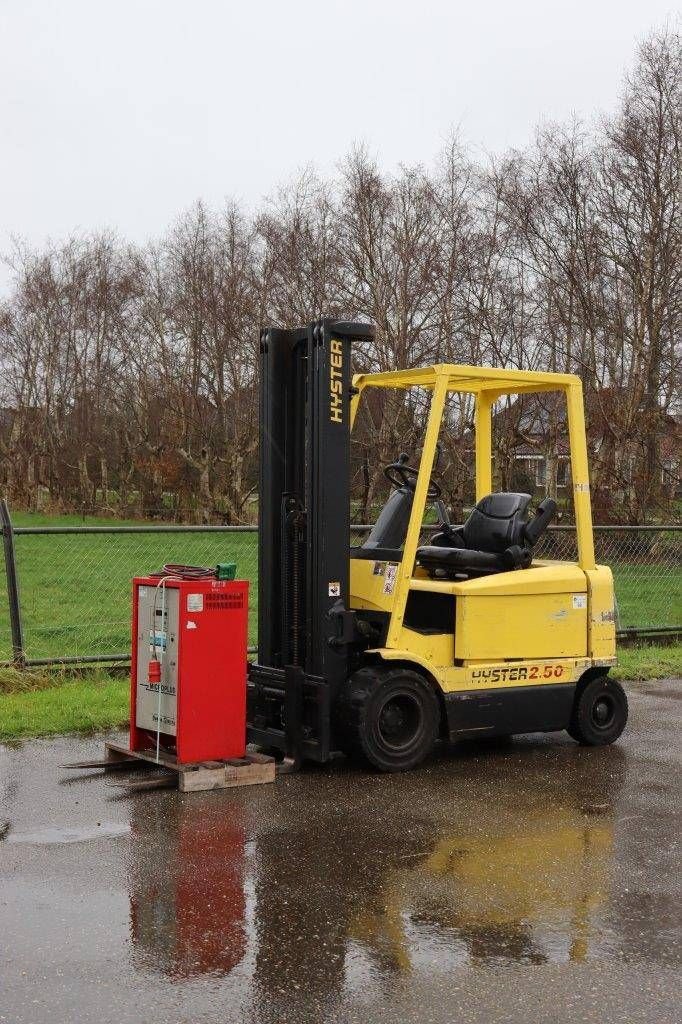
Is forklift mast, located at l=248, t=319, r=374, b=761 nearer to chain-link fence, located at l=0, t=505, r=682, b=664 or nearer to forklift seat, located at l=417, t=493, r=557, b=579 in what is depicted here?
forklift seat, located at l=417, t=493, r=557, b=579

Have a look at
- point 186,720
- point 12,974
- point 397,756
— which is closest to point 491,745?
point 397,756

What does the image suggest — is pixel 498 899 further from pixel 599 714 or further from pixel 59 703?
pixel 59 703

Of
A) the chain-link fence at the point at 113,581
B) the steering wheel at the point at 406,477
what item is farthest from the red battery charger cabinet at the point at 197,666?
the chain-link fence at the point at 113,581

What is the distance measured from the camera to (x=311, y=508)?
26.8ft

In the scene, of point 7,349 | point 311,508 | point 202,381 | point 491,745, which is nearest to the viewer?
point 311,508

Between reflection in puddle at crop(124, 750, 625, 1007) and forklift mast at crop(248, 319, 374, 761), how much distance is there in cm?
69

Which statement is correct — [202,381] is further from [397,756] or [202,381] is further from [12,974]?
[12,974]

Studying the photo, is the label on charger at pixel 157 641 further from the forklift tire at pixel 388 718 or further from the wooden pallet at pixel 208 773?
the forklift tire at pixel 388 718

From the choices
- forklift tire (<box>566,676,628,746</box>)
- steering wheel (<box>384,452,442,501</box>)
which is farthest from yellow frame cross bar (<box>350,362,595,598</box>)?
forklift tire (<box>566,676,628,746</box>)

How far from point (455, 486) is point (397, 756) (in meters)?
17.2

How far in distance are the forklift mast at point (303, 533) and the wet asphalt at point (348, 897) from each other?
1.87 feet

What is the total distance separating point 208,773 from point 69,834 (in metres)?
1.15

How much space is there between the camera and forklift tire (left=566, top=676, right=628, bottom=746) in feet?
30.0

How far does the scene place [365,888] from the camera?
19.2 ft
